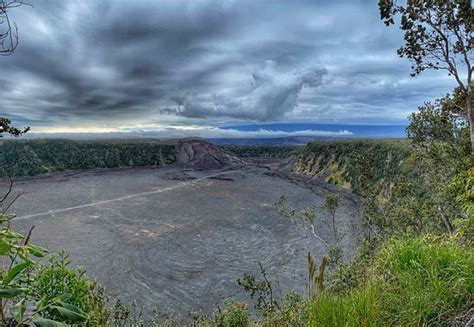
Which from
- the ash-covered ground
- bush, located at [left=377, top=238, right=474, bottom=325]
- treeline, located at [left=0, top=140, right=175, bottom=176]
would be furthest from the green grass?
treeline, located at [left=0, top=140, right=175, bottom=176]

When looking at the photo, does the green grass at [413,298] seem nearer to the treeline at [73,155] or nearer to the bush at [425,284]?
the bush at [425,284]

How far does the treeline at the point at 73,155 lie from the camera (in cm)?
10788

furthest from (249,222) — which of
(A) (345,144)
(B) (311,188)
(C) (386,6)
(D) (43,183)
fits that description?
(D) (43,183)

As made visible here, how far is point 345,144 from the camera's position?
98.3 meters

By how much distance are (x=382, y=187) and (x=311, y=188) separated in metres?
23.5

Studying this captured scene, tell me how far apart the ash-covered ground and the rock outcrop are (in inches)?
1991

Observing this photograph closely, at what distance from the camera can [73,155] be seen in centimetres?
12750

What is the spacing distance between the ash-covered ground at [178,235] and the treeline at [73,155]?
2509 cm

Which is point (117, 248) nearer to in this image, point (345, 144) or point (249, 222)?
point (249, 222)

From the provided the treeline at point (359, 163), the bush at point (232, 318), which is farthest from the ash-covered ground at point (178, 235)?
the treeline at point (359, 163)

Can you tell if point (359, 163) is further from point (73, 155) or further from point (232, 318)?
point (73, 155)

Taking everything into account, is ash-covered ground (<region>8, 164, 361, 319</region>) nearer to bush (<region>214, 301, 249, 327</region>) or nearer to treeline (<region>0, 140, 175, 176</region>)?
bush (<region>214, 301, 249, 327</region>)

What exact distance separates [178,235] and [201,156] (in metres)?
97.5

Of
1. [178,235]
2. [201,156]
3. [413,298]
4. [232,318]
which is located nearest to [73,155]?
[201,156]
